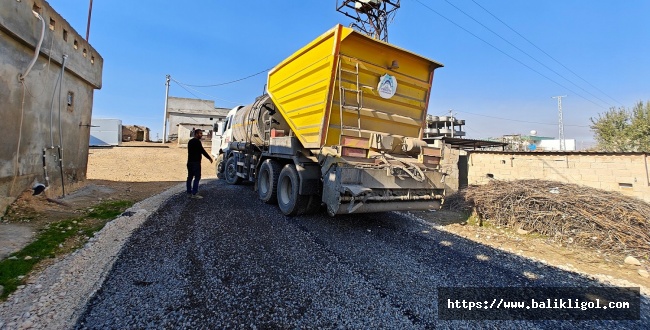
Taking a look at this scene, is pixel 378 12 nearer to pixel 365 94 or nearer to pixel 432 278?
pixel 365 94

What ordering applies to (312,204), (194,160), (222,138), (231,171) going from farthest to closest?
1. (222,138)
2. (231,171)
3. (194,160)
4. (312,204)

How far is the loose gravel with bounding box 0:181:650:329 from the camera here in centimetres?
226

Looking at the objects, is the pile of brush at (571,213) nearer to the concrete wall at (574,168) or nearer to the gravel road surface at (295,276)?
the gravel road surface at (295,276)

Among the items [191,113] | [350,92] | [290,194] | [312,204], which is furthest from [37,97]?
[191,113]

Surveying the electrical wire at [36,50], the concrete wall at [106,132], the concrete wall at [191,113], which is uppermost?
the concrete wall at [191,113]

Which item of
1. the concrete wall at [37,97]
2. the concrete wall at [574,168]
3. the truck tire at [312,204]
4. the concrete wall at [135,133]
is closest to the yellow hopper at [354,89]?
the truck tire at [312,204]

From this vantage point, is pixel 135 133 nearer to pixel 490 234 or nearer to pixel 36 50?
pixel 36 50

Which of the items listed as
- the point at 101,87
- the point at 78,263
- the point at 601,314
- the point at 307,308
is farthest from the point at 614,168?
the point at 101,87

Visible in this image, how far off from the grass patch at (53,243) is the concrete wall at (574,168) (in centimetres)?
1125

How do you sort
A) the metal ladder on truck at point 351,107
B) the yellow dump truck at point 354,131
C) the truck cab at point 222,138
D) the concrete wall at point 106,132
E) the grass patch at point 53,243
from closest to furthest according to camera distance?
1. the grass patch at point 53,243
2. the yellow dump truck at point 354,131
3. the metal ladder on truck at point 351,107
4. the truck cab at point 222,138
5. the concrete wall at point 106,132

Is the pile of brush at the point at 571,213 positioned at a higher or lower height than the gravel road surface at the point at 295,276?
higher

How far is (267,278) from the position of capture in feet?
9.65

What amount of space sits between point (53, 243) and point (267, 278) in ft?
9.63

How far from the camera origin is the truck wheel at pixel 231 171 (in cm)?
966
